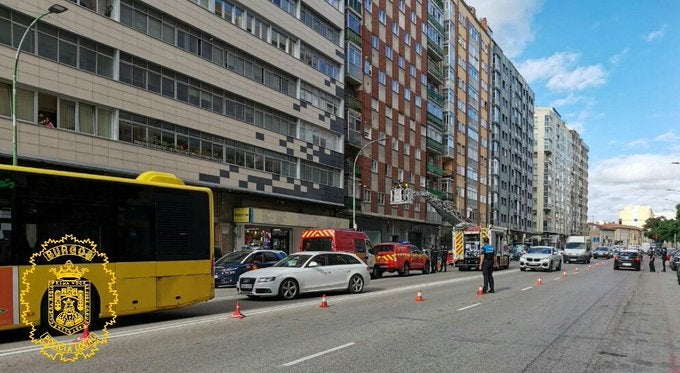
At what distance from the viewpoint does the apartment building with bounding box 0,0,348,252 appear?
23844mm

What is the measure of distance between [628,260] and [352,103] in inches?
959

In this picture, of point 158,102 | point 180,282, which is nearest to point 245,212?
point 158,102

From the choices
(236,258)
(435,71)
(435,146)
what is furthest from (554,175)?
(236,258)

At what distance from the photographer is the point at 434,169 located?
65.6 metres

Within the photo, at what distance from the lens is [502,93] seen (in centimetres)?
9681

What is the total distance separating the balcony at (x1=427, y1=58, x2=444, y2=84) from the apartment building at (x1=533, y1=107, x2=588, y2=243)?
64.5 m

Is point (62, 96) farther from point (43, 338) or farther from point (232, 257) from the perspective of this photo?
point (43, 338)

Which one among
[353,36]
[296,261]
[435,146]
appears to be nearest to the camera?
[296,261]

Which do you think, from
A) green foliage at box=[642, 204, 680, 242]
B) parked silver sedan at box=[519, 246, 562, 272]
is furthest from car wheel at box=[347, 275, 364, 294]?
green foliage at box=[642, 204, 680, 242]

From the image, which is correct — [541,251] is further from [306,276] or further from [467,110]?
[467,110]

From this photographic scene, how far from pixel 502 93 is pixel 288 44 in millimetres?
64471

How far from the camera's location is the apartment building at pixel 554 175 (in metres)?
129

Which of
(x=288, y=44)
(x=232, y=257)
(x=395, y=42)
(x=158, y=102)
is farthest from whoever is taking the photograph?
(x=395, y=42)

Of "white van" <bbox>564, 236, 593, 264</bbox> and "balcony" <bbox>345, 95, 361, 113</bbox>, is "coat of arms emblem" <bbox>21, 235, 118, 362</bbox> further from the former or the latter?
"white van" <bbox>564, 236, 593, 264</bbox>
